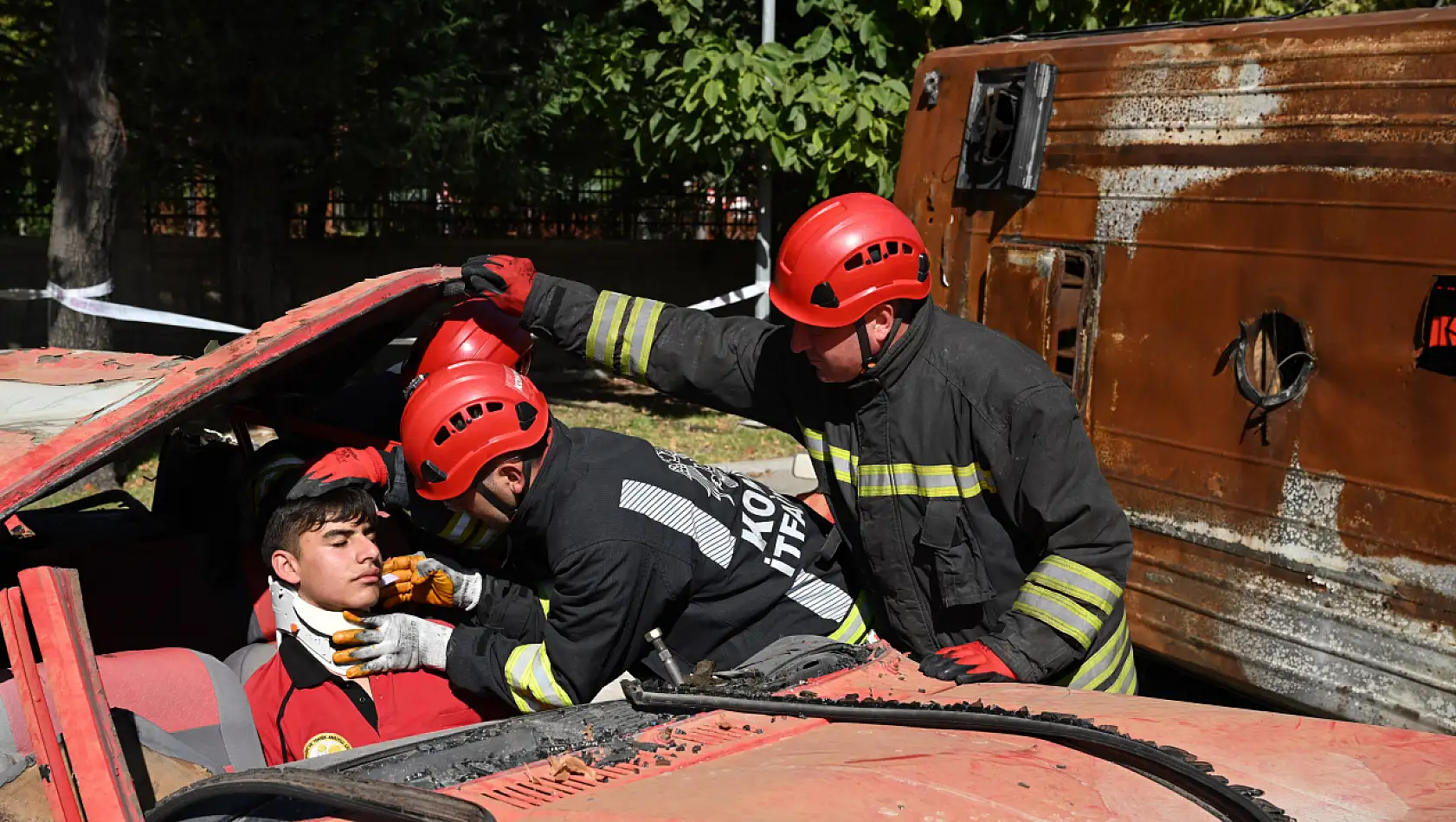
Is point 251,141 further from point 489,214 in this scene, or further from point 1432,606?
point 1432,606

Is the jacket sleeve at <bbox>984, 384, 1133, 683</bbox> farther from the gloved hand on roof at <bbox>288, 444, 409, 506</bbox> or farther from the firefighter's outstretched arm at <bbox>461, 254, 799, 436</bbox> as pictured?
the gloved hand on roof at <bbox>288, 444, 409, 506</bbox>

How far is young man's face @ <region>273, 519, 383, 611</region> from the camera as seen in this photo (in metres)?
2.94

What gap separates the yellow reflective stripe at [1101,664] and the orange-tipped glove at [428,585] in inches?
57.9

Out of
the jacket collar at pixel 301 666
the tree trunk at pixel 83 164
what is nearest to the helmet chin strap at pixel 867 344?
the jacket collar at pixel 301 666

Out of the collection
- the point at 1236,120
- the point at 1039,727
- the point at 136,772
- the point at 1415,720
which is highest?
the point at 1236,120

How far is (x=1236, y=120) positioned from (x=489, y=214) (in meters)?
9.93

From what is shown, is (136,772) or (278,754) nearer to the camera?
(136,772)

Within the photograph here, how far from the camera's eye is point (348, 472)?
3047 mm

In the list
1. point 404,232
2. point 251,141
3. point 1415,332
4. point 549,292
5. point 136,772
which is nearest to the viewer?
point 136,772

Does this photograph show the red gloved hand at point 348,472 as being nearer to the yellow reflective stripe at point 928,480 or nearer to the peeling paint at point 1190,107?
the yellow reflective stripe at point 928,480

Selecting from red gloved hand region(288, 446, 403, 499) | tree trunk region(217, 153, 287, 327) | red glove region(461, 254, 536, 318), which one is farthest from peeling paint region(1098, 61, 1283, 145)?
tree trunk region(217, 153, 287, 327)

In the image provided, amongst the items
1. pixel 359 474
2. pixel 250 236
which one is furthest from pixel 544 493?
pixel 250 236

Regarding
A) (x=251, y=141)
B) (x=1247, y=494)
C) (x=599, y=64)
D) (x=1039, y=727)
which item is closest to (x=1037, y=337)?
(x=1247, y=494)

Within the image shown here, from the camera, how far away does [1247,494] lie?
4.23 metres
